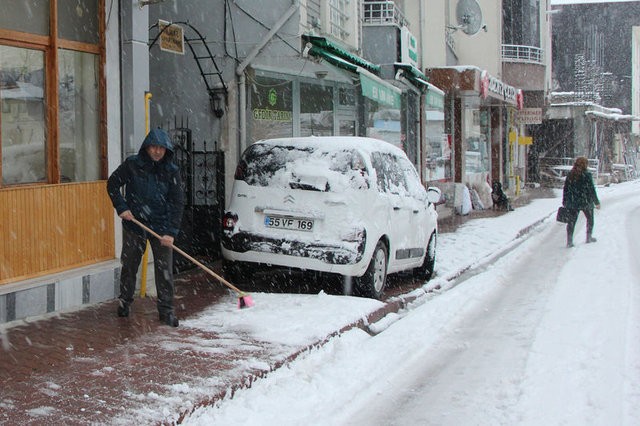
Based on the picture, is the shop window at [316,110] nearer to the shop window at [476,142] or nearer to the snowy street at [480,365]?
the snowy street at [480,365]

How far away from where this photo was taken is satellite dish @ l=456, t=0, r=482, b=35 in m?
27.2

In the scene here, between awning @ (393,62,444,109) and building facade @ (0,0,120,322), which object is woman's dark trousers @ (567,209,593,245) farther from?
building facade @ (0,0,120,322)

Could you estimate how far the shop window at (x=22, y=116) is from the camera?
743 centimetres

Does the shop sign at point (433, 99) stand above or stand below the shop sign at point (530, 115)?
below


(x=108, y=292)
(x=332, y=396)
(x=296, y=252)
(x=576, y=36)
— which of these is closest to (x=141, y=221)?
(x=108, y=292)

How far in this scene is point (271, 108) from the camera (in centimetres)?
1450

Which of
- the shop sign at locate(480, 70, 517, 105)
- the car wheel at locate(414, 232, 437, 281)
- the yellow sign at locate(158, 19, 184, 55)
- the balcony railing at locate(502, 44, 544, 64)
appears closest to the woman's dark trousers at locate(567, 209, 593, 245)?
the car wheel at locate(414, 232, 437, 281)

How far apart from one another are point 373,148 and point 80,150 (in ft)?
11.6

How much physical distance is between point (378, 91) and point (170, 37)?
5.18 meters

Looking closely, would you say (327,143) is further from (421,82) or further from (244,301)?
(421,82)

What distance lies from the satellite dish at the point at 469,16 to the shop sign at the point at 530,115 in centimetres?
911

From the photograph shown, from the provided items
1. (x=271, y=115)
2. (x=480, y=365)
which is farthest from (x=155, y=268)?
(x=271, y=115)

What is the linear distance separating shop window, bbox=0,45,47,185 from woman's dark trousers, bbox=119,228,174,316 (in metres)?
1.23

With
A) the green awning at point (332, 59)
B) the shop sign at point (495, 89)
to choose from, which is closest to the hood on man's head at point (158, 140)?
the green awning at point (332, 59)
